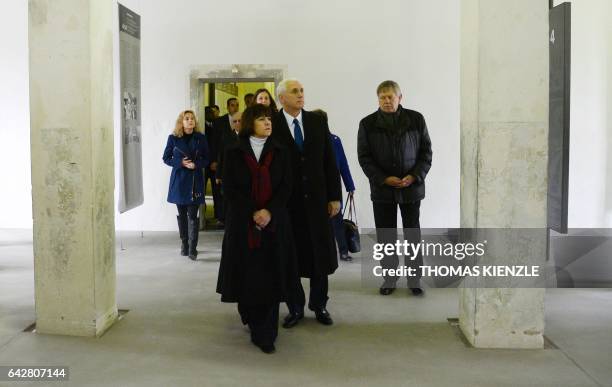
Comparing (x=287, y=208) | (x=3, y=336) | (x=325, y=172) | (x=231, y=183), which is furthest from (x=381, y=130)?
(x=3, y=336)

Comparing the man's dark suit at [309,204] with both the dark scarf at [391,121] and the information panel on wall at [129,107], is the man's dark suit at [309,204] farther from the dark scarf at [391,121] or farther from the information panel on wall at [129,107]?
the information panel on wall at [129,107]

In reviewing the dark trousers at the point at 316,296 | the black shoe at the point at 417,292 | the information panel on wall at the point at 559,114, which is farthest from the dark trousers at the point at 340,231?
the information panel on wall at the point at 559,114

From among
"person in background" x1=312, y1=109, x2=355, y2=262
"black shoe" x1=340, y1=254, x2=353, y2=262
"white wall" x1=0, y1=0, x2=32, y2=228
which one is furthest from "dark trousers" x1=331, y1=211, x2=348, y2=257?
"white wall" x1=0, y1=0, x2=32, y2=228

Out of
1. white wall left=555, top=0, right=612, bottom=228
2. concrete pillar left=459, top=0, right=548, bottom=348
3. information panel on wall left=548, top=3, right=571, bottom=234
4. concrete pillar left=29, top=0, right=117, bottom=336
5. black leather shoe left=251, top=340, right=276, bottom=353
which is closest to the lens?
concrete pillar left=459, top=0, right=548, bottom=348

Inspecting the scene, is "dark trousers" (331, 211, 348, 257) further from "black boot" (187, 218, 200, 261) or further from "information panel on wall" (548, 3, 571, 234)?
"information panel on wall" (548, 3, 571, 234)

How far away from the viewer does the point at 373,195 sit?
20.5 feet

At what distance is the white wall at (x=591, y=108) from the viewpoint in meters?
10.2

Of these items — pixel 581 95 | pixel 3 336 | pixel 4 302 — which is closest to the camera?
pixel 3 336

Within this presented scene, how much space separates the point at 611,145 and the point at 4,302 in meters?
8.18

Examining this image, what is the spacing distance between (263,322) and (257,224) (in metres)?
0.65

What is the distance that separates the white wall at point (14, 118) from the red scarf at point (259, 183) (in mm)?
7299

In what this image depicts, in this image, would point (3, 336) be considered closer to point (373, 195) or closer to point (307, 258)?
point (307, 258)

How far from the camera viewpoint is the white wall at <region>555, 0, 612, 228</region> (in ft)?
33.3

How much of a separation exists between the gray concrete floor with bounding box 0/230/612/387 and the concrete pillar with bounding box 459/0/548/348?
24cm
